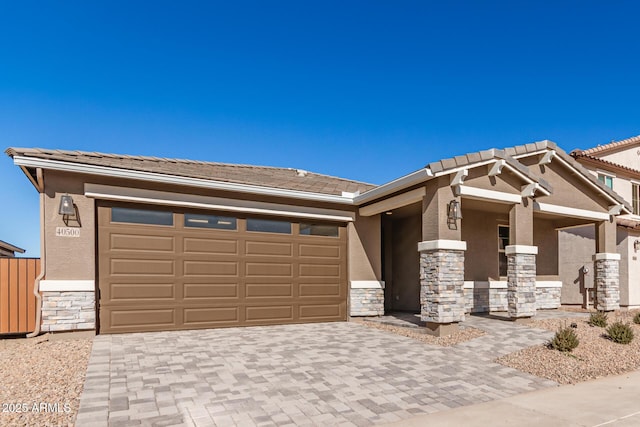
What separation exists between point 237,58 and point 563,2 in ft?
36.3

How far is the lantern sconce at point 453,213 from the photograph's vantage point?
359 inches

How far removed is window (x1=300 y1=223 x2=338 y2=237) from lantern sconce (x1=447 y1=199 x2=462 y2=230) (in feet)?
11.3

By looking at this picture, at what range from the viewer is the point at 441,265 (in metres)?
8.93

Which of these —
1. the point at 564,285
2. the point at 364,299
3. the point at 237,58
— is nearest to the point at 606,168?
the point at 564,285

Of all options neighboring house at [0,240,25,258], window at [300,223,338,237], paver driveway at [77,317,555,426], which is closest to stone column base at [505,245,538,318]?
paver driveway at [77,317,555,426]

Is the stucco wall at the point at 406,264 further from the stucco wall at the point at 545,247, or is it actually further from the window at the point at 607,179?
the window at the point at 607,179

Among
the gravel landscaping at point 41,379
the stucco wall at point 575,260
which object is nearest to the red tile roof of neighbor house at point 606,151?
the stucco wall at point 575,260

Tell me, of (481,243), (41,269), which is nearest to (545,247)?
(481,243)

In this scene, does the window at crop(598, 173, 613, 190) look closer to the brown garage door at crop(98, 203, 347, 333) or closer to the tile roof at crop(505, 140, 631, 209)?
the tile roof at crop(505, 140, 631, 209)

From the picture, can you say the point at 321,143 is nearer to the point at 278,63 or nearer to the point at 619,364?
the point at 278,63

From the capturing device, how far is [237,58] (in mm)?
15125

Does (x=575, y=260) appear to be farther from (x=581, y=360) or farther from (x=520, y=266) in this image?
(x=581, y=360)

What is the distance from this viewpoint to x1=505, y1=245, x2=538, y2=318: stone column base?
1023 centimetres

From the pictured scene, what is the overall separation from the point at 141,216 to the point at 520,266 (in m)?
9.50
